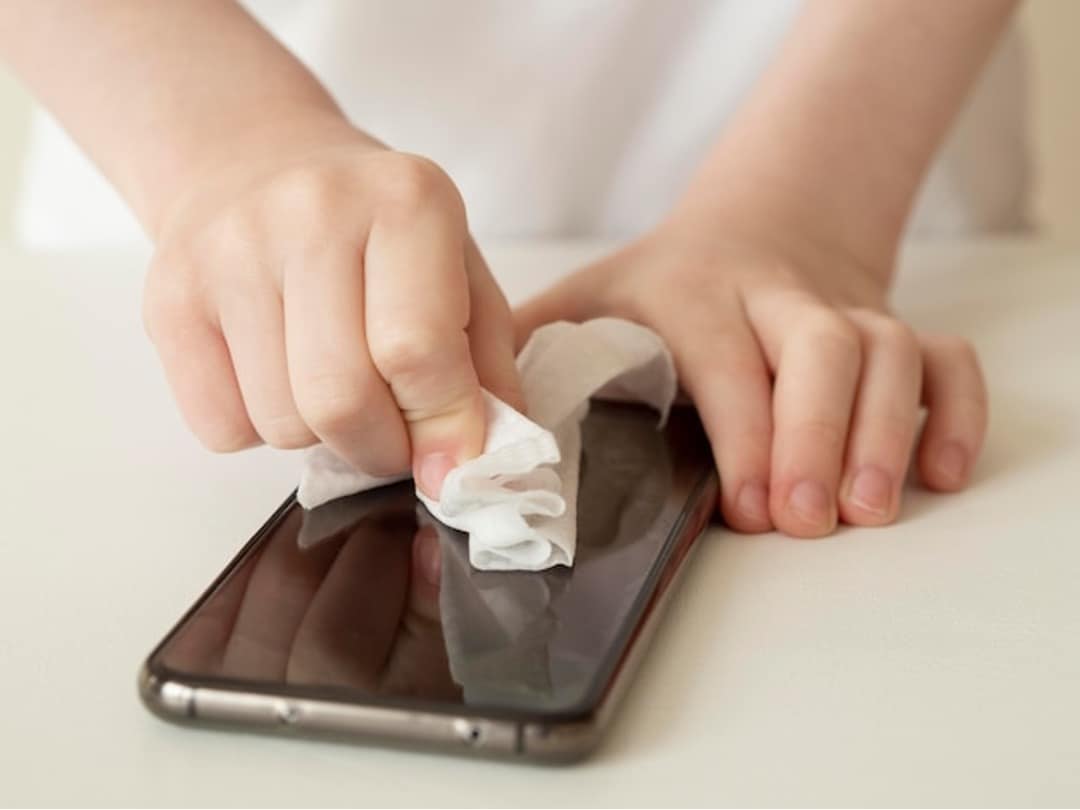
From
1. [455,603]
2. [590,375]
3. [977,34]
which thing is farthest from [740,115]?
[455,603]

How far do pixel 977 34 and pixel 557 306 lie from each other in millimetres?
249

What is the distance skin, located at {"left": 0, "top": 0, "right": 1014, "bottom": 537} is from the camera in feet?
1.23

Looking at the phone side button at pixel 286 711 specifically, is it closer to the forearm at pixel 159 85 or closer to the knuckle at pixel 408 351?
the knuckle at pixel 408 351

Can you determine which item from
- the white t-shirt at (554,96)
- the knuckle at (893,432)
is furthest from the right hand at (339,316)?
the white t-shirt at (554,96)

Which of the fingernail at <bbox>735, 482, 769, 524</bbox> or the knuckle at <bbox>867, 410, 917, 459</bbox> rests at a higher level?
the knuckle at <bbox>867, 410, 917, 459</bbox>

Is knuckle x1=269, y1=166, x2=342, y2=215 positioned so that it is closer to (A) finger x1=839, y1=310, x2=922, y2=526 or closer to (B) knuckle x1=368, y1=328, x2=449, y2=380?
(B) knuckle x1=368, y1=328, x2=449, y2=380

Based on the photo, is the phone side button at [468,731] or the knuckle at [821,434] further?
the knuckle at [821,434]

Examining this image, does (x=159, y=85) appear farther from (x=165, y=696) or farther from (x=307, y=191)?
(x=165, y=696)

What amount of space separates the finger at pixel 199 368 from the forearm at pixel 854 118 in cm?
21

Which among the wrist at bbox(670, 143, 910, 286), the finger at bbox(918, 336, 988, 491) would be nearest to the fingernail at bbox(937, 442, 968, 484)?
the finger at bbox(918, 336, 988, 491)

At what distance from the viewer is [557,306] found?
497mm

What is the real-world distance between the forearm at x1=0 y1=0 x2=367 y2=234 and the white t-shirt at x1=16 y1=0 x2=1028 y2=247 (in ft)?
0.51

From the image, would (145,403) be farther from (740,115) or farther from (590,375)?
(740,115)

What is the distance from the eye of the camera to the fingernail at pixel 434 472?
1.23 ft
